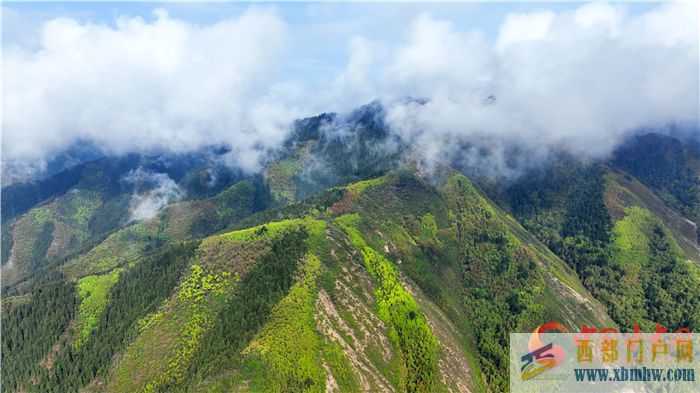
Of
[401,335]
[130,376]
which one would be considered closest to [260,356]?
[130,376]

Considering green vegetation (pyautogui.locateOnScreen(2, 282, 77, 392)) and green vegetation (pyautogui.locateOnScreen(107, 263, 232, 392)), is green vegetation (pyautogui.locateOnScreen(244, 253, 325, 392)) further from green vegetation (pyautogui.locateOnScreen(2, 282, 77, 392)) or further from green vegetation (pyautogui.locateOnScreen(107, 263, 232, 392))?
green vegetation (pyautogui.locateOnScreen(2, 282, 77, 392))

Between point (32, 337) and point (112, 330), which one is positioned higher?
point (112, 330)

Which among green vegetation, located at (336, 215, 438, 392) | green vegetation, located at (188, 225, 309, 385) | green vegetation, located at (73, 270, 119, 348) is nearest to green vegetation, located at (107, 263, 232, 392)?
green vegetation, located at (188, 225, 309, 385)

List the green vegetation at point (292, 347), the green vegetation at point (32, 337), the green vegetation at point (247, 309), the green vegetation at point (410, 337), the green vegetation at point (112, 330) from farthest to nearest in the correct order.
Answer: the green vegetation at point (32, 337) < the green vegetation at point (410, 337) < the green vegetation at point (112, 330) < the green vegetation at point (247, 309) < the green vegetation at point (292, 347)

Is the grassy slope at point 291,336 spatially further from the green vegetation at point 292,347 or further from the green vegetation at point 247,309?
the green vegetation at point 247,309

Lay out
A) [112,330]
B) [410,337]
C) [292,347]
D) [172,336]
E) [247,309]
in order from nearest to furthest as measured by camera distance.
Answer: [292,347], [172,336], [247,309], [112,330], [410,337]

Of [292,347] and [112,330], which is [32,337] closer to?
[112,330]

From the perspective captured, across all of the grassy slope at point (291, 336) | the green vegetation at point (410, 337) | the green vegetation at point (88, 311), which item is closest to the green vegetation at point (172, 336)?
the grassy slope at point (291, 336)

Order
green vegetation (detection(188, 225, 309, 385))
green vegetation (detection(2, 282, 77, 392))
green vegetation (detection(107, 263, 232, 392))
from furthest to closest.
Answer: green vegetation (detection(2, 282, 77, 392)) < green vegetation (detection(107, 263, 232, 392)) < green vegetation (detection(188, 225, 309, 385))

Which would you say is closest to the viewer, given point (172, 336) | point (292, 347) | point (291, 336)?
point (292, 347)

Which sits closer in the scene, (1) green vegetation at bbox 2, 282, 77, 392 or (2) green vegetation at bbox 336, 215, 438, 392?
(2) green vegetation at bbox 336, 215, 438, 392

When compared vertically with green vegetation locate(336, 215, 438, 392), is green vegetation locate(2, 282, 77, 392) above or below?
above

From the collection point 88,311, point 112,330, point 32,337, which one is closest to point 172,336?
Result: point 112,330
